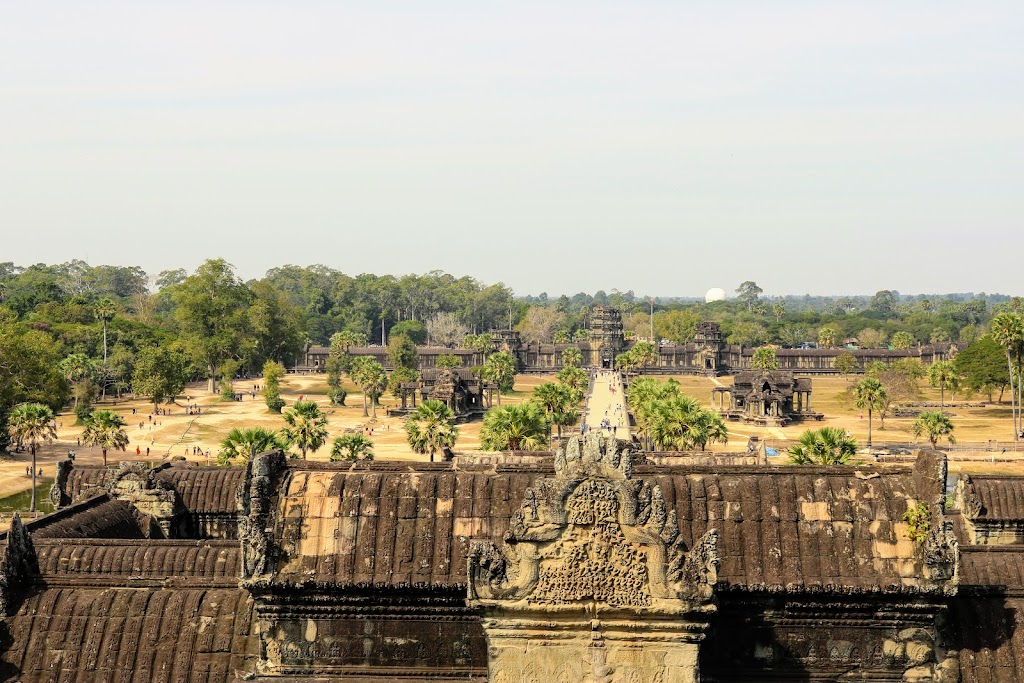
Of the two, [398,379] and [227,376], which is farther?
[227,376]

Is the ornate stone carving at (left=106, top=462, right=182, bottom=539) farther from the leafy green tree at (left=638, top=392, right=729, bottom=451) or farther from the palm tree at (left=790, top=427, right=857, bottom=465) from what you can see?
the leafy green tree at (left=638, top=392, right=729, bottom=451)

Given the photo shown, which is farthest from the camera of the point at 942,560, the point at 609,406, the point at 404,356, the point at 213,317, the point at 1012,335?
the point at 404,356

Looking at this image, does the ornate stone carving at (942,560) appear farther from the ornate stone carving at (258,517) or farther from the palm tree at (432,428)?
the palm tree at (432,428)

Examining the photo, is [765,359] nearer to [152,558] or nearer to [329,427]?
[329,427]

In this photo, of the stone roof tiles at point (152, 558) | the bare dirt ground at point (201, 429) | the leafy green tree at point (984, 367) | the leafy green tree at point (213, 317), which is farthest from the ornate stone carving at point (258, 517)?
the leafy green tree at point (213, 317)

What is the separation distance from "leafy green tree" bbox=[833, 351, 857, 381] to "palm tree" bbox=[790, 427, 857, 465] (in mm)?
138447

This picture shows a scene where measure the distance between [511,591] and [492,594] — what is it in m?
0.24

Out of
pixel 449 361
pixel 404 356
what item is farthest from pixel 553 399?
pixel 404 356

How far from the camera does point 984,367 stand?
398ft

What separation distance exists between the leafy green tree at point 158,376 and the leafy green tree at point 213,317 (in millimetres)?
24226

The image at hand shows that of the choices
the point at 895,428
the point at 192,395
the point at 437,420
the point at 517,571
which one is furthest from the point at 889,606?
the point at 192,395

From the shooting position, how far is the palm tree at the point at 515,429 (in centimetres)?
6044

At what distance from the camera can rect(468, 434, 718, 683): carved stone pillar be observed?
551 inches

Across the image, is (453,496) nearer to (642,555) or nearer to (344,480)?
(344,480)
